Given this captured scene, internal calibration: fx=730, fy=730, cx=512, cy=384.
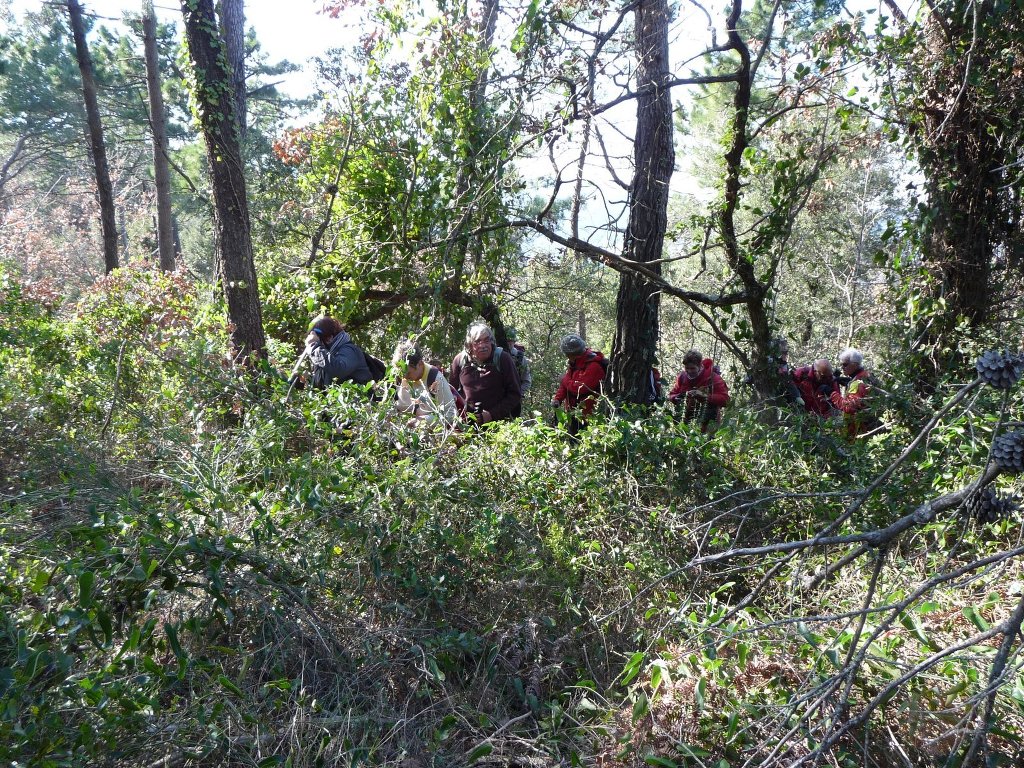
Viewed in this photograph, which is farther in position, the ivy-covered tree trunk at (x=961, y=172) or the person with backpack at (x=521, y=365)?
the person with backpack at (x=521, y=365)

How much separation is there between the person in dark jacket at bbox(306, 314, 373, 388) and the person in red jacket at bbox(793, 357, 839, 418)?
157 inches

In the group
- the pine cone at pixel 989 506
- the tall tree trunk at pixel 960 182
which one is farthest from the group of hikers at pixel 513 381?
the pine cone at pixel 989 506

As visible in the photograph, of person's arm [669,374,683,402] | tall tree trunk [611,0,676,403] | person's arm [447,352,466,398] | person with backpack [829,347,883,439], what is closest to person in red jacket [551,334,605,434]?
tall tree trunk [611,0,676,403]

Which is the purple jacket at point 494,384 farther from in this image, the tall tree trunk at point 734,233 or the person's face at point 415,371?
the tall tree trunk at point 734,233

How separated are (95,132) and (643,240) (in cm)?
1042

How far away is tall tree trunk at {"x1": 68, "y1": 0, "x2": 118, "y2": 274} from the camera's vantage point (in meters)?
11.9

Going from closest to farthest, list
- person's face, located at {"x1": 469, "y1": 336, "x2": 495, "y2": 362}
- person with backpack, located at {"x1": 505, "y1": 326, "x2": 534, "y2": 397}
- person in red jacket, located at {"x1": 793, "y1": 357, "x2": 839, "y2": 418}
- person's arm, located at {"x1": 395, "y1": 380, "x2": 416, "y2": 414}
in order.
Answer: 1. person's arm, located at {"x1": 395, "y1": 380, "x2": 416, "y2": 414}
2. person's face, located at {"x1": 469, "y1": 336, "x2": 495, "y2": 362}
3. person in red jacket, located at {"x1": 793, "y1": 357, "x2": 839, "y2": 418}
4. person with backpack, located at {"x1": 505, "y1": 326, "x2": 534, "y2": 397}

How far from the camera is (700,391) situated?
21.3 ft

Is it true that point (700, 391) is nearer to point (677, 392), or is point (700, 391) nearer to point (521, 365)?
point (677, 392)

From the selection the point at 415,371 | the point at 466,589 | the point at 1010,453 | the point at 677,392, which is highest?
the point at 1010,453

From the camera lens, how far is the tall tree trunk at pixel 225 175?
686cm

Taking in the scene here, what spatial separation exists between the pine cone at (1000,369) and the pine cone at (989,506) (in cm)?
41

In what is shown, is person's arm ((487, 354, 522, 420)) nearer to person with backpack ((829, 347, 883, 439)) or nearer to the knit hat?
the knit hat

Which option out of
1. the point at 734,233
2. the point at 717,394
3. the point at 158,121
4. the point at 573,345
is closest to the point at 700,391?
the point at 717,394
